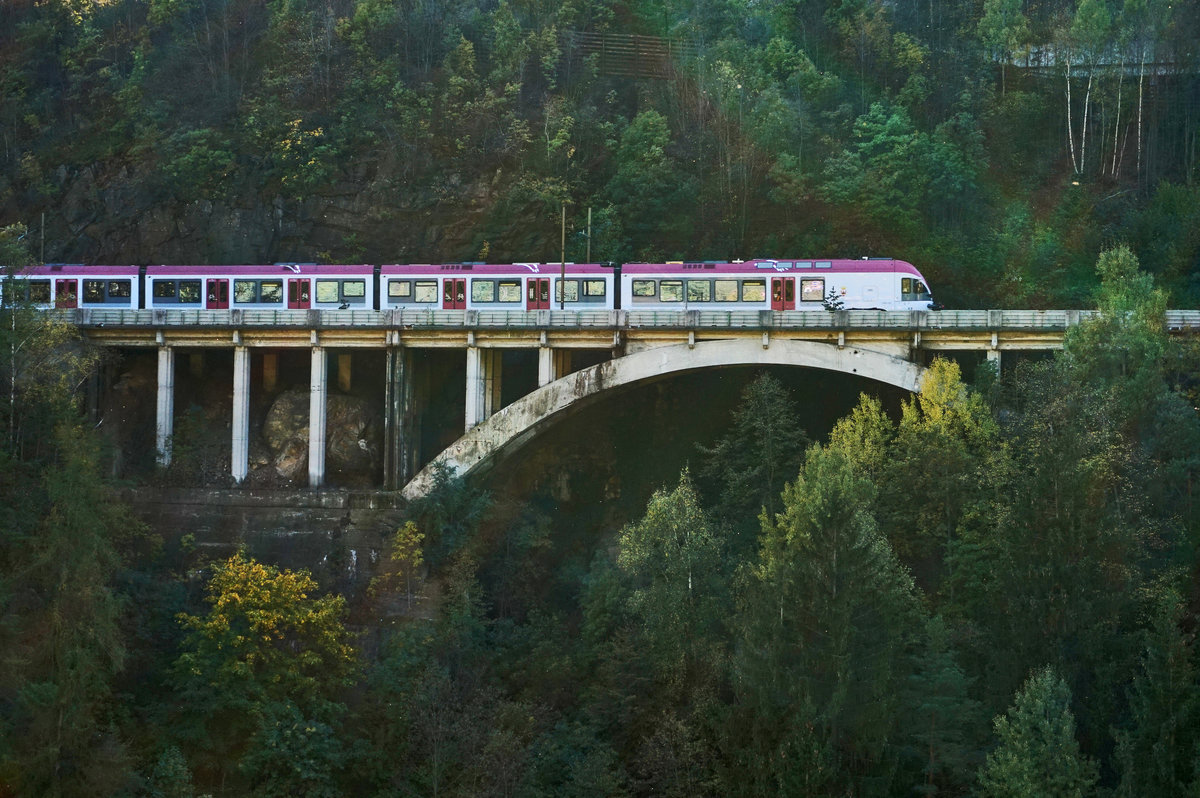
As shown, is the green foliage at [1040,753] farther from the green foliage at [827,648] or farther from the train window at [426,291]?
the train window at [426,291]

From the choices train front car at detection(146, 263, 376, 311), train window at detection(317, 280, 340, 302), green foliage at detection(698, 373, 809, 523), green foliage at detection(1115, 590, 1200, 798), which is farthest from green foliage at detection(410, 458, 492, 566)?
green foliage at detection(1115, 590, 1200, 798)

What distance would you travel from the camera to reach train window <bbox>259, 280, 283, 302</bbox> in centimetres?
5647

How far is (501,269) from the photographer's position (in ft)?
181

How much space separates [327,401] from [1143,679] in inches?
1181

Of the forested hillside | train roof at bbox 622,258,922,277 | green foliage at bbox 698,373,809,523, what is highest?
the forested hillside

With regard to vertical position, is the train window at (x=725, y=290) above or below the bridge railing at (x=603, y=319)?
above

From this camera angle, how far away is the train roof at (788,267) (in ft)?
173

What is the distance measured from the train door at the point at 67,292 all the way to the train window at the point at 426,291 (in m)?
12.4

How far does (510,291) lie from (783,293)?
923 centimetres

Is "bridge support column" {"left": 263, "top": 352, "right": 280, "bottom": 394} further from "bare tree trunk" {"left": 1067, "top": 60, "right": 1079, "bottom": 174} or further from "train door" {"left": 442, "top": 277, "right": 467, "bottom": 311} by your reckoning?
"bare tree trunk" {"left": 1067, "top": 60, "right": 1079, "bottom": 174}

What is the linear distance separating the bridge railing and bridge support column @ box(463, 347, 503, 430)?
116cm

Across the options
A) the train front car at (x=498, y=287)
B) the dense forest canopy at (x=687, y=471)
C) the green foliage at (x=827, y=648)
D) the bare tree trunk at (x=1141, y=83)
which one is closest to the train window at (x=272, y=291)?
the train front car at (x=498, y=287)

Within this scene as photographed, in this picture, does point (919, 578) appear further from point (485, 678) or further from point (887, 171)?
point (887, 171)

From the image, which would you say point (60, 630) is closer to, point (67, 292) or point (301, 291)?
point (301, 291)
